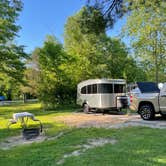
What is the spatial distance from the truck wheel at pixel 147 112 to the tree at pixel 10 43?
11796mm

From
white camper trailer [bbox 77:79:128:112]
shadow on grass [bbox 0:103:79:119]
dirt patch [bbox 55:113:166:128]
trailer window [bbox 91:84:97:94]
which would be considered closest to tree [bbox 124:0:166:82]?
white camper trailer [bbox 77:79:128:112]

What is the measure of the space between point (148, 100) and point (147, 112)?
59 centimetres

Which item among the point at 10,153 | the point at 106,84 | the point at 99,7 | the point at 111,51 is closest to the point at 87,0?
the point at 99,7

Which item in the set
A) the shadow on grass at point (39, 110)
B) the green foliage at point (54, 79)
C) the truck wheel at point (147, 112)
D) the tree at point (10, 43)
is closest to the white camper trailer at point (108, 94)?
the truck wheel at point (147, 112)

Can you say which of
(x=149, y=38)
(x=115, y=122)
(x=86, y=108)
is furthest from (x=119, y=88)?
(x=149, y=38)

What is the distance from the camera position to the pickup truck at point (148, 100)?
1235cm

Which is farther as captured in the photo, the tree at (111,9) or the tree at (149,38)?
the tree at (149,38)

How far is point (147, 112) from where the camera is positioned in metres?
12.9

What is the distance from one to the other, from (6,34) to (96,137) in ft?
49.0

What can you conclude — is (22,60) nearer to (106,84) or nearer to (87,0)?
(106,84)

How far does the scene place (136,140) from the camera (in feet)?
24.7

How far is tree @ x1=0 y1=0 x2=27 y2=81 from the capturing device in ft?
66.8

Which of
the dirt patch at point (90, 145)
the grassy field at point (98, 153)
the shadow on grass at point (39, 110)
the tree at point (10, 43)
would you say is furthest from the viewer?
the tree at point (10, 43)

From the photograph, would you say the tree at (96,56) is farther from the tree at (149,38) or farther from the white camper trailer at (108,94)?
the white camper trailer at (108,94)
